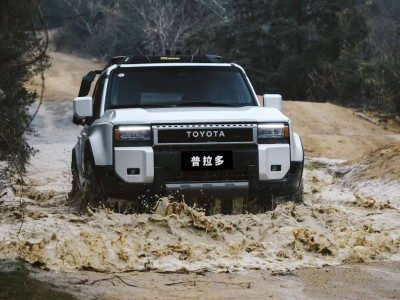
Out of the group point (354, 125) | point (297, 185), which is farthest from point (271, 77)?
point (297, 185)

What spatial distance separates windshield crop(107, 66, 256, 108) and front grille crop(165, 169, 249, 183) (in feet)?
3.78

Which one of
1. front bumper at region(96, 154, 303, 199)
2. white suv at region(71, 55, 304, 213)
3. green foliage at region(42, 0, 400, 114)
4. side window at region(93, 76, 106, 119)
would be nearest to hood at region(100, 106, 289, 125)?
white suv at region(71, 55, 304, 213)

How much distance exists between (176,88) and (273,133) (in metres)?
1.49

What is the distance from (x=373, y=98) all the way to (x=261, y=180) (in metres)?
25.3

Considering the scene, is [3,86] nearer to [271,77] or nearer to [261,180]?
[261,180]

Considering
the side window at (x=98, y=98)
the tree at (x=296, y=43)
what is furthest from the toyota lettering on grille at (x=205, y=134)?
the tree at (x=296, y=43)

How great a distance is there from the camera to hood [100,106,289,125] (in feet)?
29.1

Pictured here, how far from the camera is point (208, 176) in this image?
8.84 meters

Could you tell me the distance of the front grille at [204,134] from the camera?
880 centimetres

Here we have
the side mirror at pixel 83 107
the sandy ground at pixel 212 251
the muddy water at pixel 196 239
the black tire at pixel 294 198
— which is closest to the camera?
the sandy ground at pixel 212 251

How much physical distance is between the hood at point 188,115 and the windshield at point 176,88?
16.8 inches

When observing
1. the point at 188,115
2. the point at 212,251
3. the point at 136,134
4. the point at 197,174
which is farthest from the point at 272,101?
the point at 212,251

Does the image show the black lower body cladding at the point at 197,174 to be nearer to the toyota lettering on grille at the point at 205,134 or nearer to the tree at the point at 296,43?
the toyota lettering on grille at the point at 205,134

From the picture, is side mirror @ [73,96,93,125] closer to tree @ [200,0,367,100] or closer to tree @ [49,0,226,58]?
tree @ [200,0,367,100]
